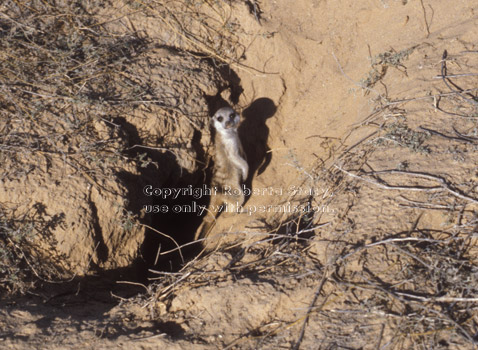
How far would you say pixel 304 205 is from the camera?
3.93 m

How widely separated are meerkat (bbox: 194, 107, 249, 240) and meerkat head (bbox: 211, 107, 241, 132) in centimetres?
2

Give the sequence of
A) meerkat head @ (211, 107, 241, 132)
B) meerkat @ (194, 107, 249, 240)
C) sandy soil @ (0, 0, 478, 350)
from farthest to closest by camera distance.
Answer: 1. meerkat @ (194, 107, 249, 240)
2. meerkat head @ (211, 107, 241, 132)
3. sandy soil @ (0, 0, 478, 350)

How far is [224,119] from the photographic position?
15.5 feet

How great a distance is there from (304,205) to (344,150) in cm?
65

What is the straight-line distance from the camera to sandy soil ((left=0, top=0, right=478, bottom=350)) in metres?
2.92

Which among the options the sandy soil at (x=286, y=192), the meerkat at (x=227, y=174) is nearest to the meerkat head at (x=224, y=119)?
the meerkat at (x=227, y=174)

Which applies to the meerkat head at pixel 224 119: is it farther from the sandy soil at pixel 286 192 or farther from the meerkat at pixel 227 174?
the sandy soil at pixel 286 192

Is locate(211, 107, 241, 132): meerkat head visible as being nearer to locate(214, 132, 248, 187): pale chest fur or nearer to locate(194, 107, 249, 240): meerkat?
locate(194, 107, 249, 240): meerkat

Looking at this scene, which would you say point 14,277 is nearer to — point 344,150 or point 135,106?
point 135,106

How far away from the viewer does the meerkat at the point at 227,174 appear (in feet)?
16.3

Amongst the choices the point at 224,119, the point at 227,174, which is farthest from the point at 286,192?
the point at 224,119

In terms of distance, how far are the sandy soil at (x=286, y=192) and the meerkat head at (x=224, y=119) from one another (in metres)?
0.16

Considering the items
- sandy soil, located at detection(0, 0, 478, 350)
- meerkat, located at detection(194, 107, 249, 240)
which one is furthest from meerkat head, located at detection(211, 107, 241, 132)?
sandy soil, located at detection(0, 0, 478, 350)

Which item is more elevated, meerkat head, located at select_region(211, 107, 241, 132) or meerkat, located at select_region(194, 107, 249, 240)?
meerkat head, located at select_region(211, 107, 241, 132)
